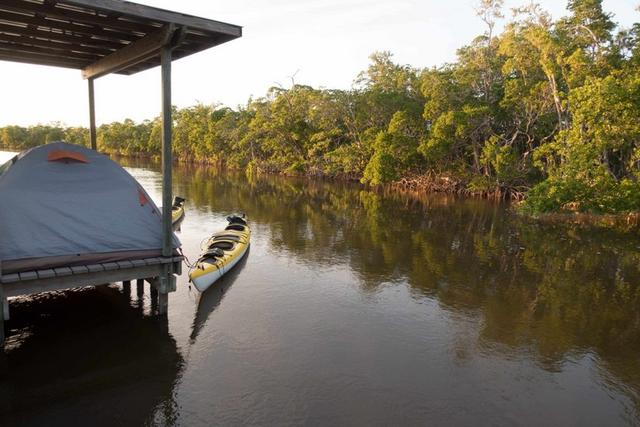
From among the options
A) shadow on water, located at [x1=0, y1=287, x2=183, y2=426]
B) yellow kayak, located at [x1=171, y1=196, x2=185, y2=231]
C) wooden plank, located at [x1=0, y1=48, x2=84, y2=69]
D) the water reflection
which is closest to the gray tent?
shadow on water, located at [x1=0, y1=287, x2=183, y2=426]

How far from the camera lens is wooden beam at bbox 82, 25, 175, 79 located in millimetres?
8586

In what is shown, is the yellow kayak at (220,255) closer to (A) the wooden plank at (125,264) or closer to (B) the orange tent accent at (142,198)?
(B) the orange tent accent at (142,198)

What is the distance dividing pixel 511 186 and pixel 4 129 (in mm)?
118679

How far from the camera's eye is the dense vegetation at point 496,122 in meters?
23.4

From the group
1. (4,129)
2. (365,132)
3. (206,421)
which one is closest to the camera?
(206,421)

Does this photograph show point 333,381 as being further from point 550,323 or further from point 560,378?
point 550,323

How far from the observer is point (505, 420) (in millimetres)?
7262

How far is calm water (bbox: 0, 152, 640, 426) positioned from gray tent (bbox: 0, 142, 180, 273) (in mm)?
1909

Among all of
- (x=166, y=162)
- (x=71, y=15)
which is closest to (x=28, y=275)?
(x=166, y=162)

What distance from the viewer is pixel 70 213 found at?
905 cm

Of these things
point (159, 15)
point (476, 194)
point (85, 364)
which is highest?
point (159, 15)

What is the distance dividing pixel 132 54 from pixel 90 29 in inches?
40.4

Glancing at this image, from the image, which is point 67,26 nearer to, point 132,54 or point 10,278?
point 132,54

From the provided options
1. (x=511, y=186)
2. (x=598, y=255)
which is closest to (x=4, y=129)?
(x=511, y=186)
